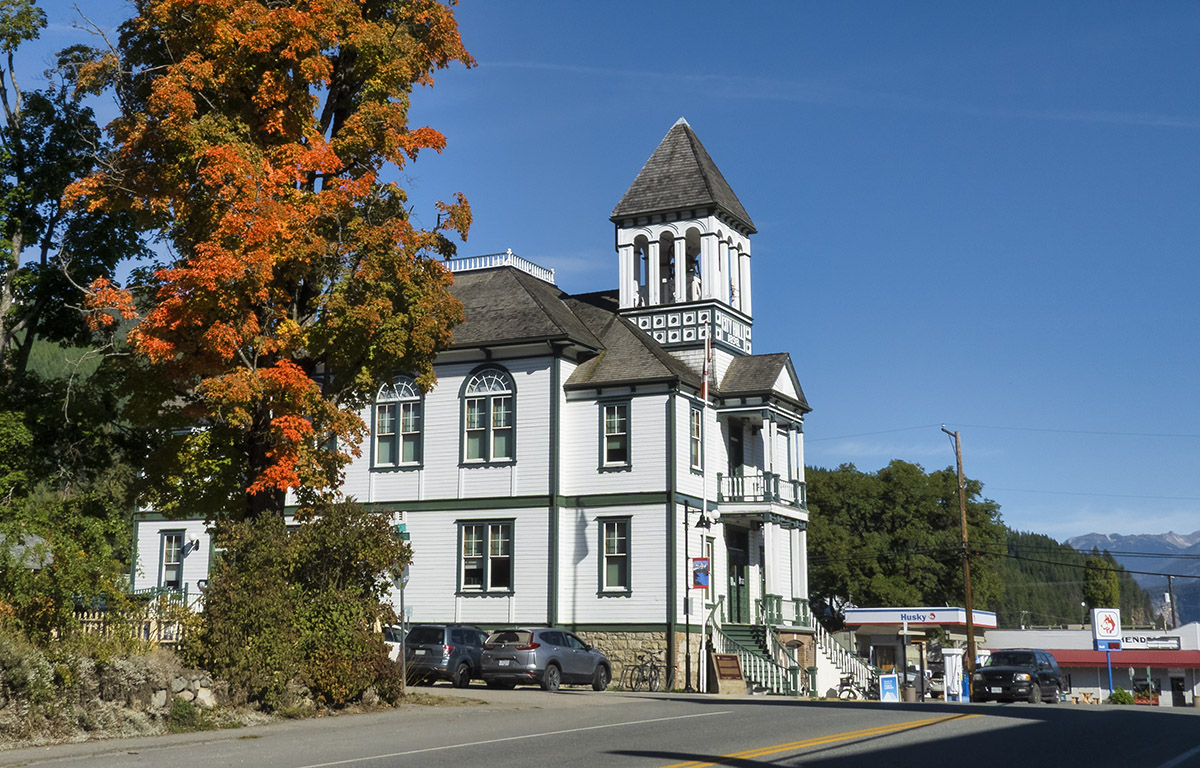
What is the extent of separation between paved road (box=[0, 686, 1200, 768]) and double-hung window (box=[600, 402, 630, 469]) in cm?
1458

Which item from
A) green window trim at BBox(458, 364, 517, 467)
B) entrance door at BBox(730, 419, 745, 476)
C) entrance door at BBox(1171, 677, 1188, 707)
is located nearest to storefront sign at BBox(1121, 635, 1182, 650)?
entrance door at BBox(1171, 677, 1188, 707)

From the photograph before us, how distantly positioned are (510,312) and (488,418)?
332 cm

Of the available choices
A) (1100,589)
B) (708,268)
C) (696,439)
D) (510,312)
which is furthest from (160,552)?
(1100,589)

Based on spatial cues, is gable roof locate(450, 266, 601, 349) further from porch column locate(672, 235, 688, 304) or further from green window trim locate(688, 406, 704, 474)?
green window trim locate(688, 406, 704, 474)

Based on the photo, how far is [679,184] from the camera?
4047 centimetres

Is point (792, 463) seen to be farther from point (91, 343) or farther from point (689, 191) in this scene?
point (91, 343)

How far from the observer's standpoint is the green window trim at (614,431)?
3538cm

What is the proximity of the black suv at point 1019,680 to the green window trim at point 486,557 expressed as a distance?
12917 millimetres

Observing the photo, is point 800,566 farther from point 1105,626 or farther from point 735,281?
point 1105,626

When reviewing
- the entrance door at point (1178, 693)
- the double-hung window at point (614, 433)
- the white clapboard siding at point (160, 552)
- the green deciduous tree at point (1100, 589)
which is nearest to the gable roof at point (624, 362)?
the double-hung window at point (614, 433)

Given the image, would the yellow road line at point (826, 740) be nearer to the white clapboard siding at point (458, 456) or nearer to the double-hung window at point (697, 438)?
the double-hung window at point (697, 438)

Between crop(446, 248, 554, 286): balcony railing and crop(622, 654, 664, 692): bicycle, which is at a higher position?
crop(446, 248, 554, 286): balcony railing

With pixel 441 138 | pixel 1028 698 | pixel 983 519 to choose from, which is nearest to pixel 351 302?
pixel 441 138

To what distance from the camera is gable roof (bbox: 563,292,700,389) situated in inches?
1385
